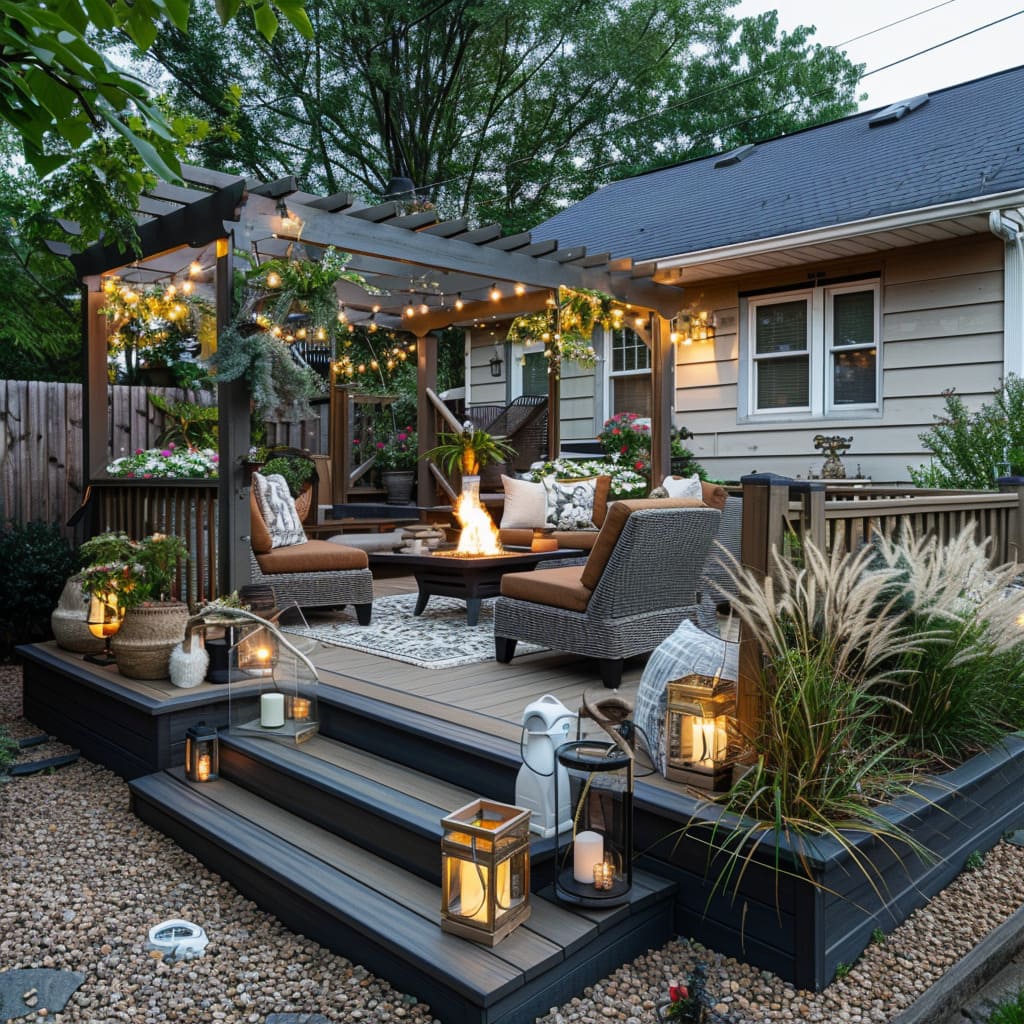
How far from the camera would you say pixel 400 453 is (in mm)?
11906

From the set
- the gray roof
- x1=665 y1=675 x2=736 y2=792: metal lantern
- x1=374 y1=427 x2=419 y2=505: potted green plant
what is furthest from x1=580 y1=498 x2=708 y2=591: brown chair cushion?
x1=374 y1=427 x2=419 y2=505: potted green plant

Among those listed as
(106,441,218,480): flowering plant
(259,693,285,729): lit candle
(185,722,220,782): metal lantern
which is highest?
(106,441,218,480): flowering plant

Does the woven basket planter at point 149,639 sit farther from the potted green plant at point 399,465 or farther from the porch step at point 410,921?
the potted green plant at point 399,465

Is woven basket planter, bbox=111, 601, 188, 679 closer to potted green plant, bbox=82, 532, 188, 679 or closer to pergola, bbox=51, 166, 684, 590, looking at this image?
potted green plant, bbox=82, 532, 188, 679

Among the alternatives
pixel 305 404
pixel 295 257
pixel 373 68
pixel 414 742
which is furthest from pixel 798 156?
pixel 373 68

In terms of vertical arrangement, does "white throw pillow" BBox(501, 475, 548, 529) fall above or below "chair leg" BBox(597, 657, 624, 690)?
above

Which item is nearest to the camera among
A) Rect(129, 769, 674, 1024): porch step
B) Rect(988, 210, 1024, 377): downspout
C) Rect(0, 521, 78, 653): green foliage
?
Rect(129, 769, 674, 1024): porch step

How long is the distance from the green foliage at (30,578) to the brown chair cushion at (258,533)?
6.26 ft

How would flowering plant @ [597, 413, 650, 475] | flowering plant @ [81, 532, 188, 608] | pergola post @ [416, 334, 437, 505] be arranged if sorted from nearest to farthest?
flowering plant @ [81, 532, 188, 608]
flowering plant @ [597, 413, 650, 475]
pergola post @ [416, 334, 437, 505]

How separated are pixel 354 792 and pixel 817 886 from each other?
5.31ft

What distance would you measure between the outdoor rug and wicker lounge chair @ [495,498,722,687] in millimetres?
406

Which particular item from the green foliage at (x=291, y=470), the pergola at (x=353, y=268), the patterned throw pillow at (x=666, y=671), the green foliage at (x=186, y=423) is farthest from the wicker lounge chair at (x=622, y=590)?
the green foliage at (x=291, y=470)

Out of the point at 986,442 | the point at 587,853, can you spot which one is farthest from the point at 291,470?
the point at 587,853

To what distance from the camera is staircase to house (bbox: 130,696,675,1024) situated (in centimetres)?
236
